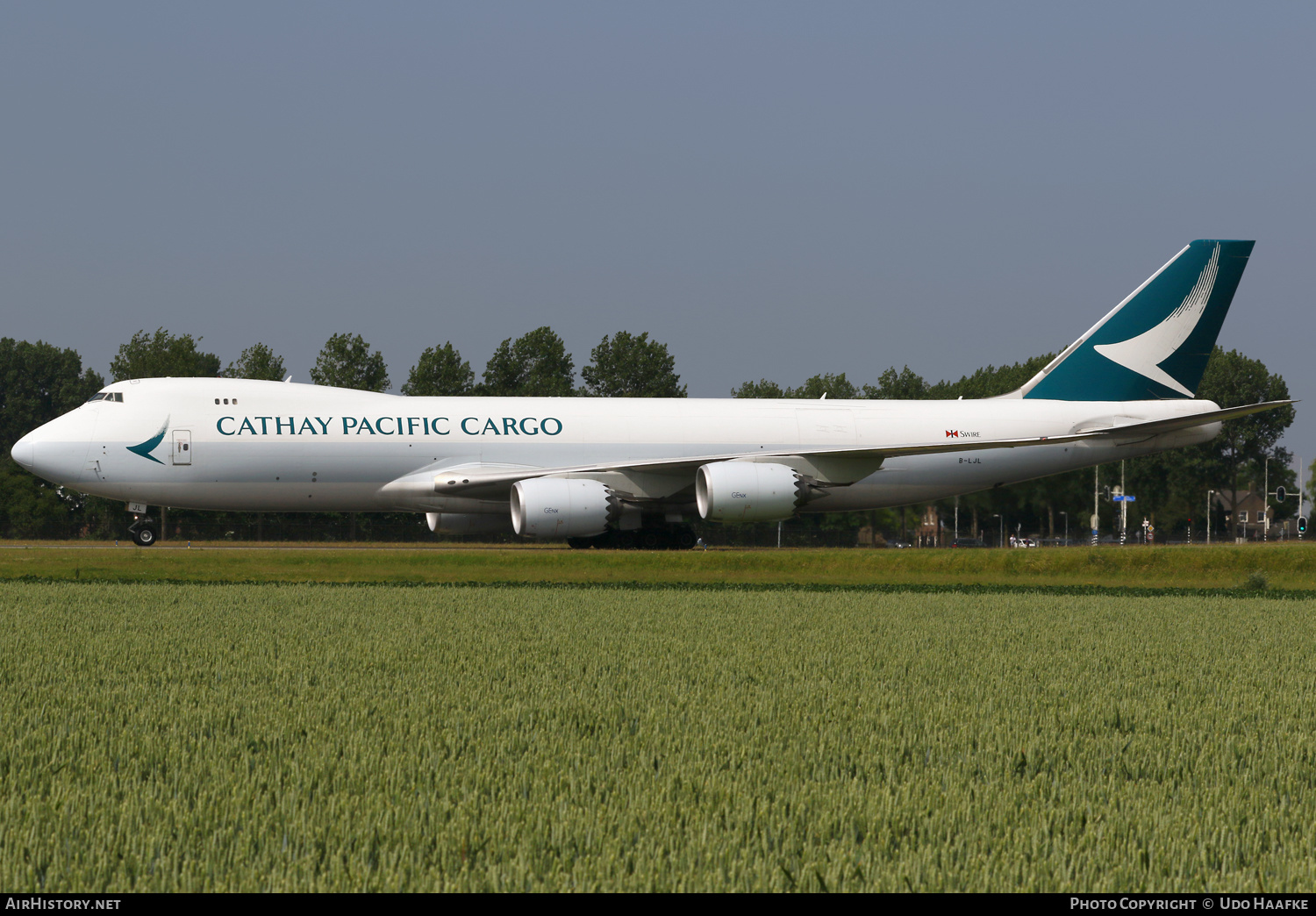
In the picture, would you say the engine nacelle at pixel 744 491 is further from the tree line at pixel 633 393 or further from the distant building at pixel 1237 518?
the distant building at pixel 1237 518

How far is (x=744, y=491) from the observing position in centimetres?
2523

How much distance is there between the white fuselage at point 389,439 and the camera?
82.4 ft

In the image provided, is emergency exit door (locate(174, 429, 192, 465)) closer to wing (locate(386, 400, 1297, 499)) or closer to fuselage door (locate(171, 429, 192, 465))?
fuselage door (locate(171, 429, 192, 465))

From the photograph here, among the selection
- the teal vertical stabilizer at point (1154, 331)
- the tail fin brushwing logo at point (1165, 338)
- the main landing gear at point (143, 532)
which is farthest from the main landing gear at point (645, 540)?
the tail fin brushwing logo at point (1165, 338)

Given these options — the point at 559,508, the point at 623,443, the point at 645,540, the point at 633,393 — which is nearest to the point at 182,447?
the point at 559,508

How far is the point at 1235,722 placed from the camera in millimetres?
7383

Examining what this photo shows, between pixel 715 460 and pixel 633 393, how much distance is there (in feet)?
144

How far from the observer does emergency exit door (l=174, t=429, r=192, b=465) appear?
2505cm

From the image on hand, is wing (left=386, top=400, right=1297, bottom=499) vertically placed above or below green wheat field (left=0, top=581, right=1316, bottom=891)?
above

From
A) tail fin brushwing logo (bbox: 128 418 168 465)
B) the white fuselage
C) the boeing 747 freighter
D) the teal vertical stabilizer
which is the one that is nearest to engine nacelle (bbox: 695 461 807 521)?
the boeing 747 freighter

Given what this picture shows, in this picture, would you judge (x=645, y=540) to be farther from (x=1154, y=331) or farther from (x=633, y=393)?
(x=633, y=393)

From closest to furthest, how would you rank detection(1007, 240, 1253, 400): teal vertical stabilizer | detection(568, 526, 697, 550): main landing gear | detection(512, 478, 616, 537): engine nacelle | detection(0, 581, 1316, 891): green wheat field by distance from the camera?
1. detection(0, 581, 1316, 891): green wheat field
2. detection(512, 478, 616, 537): engine nacelle
3. detection(568, 526, 697, 550): main landing gear
4. detection(1007, 240, 1253, 400): teal vertical stabilizer

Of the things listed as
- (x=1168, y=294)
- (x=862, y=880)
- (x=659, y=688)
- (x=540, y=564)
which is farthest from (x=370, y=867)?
(x=1168, y=294)

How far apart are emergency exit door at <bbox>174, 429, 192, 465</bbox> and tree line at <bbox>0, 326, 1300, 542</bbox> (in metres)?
15.4
